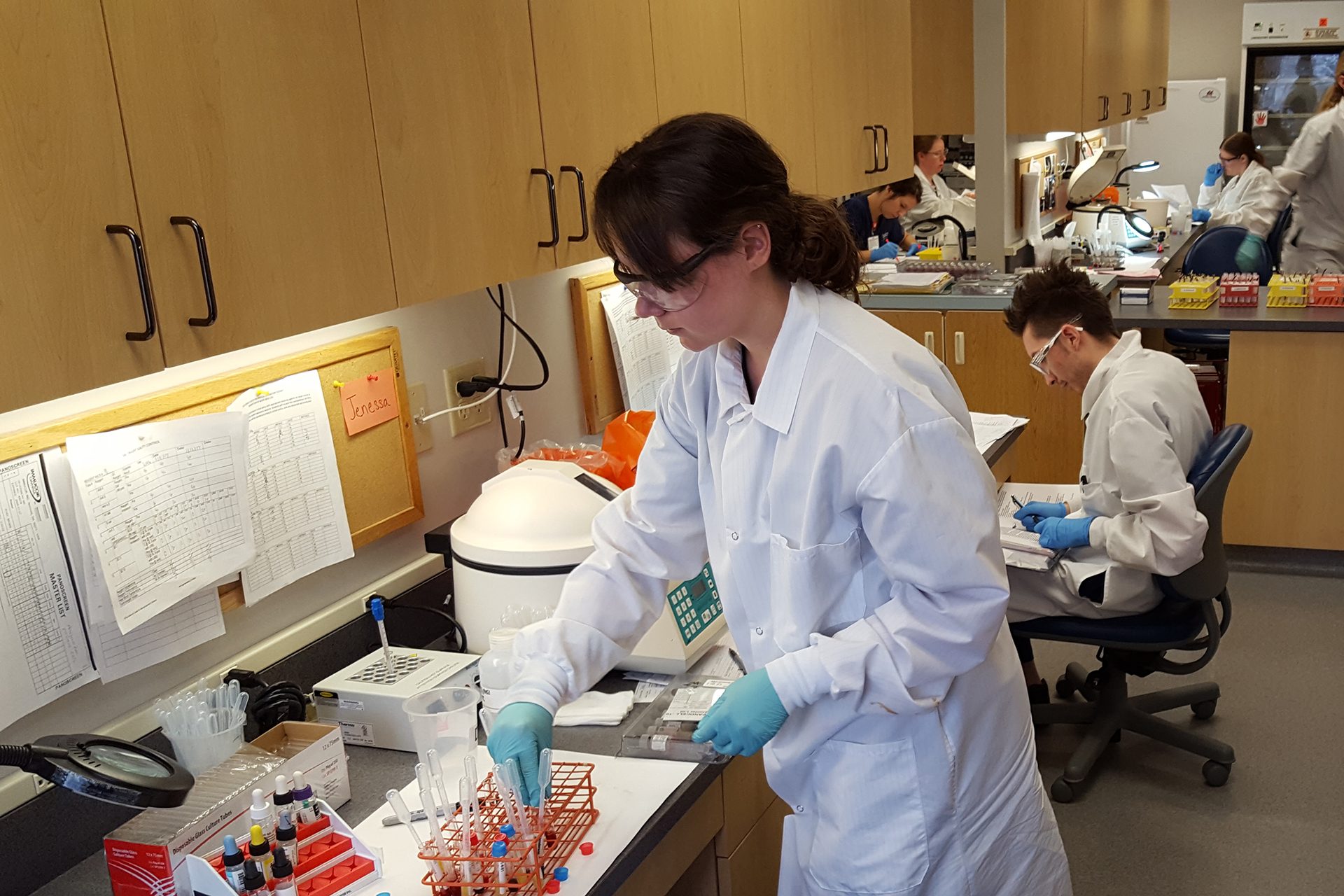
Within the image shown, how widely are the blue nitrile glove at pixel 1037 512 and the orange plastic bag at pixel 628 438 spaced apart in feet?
3.86

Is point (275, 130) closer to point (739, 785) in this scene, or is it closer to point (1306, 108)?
point (739, 785)

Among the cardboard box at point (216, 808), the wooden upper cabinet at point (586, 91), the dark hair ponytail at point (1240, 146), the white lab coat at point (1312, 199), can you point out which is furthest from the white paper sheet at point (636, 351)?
the dark hair ponytail at point (1240, 146)

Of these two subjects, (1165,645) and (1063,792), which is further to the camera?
(1063,792)

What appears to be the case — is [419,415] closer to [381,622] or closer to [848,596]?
[381,622]

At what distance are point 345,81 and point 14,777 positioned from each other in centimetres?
93

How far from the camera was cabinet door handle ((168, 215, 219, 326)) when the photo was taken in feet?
3.80

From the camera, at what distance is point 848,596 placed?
4.65 feet

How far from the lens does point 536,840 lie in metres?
1.33

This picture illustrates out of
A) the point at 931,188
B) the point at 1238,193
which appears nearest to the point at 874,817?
the point at 931,188

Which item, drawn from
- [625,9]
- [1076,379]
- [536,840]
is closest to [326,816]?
[536,840]

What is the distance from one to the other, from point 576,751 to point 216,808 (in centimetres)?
48

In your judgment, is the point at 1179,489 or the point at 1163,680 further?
the point at 1163,680

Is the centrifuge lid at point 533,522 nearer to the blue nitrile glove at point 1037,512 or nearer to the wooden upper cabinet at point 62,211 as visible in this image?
the wooden upper cabinet at point 62,211

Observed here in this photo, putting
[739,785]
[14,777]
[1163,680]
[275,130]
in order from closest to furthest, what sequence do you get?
[275,130]
[14,777]
[739,785]
[1163,680]
